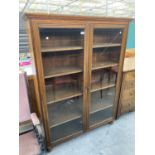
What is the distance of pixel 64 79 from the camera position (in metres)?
2.08

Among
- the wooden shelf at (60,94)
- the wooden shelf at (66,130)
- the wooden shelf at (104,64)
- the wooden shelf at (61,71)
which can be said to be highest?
the wooden shelf at (104,64)

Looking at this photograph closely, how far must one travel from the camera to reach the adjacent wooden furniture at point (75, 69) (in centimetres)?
161

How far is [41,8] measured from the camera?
730cm

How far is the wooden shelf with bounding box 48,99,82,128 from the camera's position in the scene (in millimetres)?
2020

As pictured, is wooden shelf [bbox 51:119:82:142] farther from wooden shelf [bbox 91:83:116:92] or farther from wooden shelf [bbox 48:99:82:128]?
wooden shelf [bbox 91:83:116:92]

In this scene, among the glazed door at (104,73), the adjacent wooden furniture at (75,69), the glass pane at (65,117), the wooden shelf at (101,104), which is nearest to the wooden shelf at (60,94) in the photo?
the adjacent wooden furniture at (75,69)

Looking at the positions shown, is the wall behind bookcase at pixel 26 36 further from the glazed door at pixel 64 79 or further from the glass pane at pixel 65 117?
the glass pane at pixel 65 117

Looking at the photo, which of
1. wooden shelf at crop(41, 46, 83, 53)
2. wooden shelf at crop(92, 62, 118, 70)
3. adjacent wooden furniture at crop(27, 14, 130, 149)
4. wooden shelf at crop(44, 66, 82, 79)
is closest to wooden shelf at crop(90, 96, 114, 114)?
adjacent wooden furniture at crop(27, 14, 130, 149)

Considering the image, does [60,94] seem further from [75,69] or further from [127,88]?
[127,88]

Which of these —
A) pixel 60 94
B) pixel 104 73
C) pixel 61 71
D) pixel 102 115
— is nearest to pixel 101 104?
pixel 102 115

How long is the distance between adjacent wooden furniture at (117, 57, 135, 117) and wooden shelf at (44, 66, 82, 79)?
0.87 m

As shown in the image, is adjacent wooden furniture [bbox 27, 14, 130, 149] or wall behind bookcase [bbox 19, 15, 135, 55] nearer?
adjacent wooden furniture [bbox 27, 14, 130, 149]
